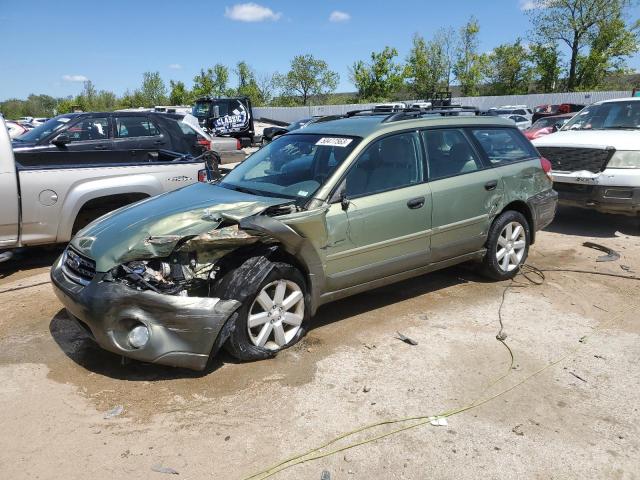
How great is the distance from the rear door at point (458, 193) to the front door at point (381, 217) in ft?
0.49

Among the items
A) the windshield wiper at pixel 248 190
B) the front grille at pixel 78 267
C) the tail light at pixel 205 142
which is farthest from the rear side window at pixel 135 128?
the front grille at pixel 78 267

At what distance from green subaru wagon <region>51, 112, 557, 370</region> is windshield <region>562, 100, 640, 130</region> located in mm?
3728

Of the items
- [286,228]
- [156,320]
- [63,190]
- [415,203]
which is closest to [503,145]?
[415,203]

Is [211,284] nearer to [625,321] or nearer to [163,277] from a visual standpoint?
[163,277]

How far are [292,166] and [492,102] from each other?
35991 mm

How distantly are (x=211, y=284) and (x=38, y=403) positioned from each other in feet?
4.20

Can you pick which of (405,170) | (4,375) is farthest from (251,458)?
(405,170)

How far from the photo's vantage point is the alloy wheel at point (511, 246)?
5.37m

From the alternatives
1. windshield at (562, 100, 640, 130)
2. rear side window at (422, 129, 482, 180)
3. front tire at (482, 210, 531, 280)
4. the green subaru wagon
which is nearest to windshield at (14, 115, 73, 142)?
the green subaru wagon

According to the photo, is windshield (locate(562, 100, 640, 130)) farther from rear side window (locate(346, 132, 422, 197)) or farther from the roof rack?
rear side window (locate(346, 132, 422, 197))

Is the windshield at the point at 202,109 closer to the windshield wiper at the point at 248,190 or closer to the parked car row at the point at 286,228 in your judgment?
the parked car row at the point at 286,228

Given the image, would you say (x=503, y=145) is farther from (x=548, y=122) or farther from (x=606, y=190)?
(x=548, y=122)

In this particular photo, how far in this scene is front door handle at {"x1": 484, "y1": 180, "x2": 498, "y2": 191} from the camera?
5047 millimetres

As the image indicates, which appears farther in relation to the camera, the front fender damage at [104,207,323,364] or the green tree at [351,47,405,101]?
the green tree at [351,47,405,101]
